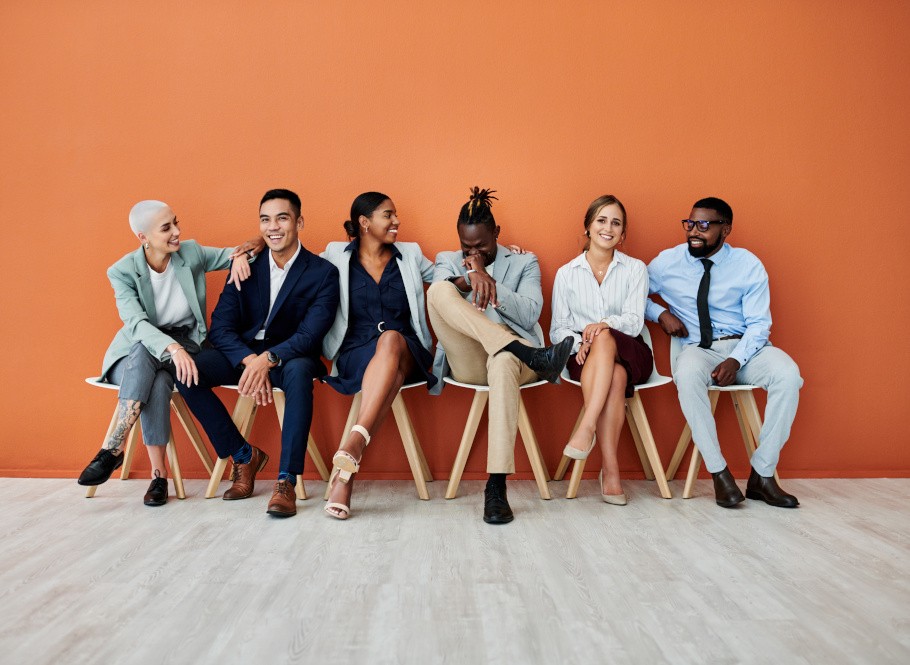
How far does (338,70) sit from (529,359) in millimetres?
1938

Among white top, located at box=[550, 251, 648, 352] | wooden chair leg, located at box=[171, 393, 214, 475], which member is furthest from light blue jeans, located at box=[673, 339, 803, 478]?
wooden chair leg, located at box=[171, 393, 214, 475]

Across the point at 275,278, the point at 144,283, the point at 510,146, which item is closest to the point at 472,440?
the point at 275,278

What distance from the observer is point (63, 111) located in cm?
383

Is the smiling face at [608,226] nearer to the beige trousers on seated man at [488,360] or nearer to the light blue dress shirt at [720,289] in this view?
the light blue dress shirt at [720,289]

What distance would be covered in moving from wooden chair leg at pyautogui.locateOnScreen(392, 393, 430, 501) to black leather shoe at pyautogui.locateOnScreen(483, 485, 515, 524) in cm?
40

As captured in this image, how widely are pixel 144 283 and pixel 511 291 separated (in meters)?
1.73

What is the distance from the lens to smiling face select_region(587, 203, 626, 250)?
348 cm

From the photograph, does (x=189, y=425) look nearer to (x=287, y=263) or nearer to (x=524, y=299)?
(x=287, y=263)

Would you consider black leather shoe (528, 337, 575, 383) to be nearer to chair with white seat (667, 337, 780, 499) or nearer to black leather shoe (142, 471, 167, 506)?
chair with white seat (667, 337, 780, 499)

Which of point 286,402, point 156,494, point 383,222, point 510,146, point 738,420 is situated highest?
point 510,146

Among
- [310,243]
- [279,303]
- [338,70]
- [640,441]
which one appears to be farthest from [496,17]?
[640,441]

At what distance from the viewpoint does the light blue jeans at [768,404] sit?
3.15 meters

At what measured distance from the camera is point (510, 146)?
12.4ft

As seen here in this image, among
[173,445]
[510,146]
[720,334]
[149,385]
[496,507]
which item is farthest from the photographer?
[510,146]
